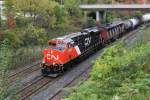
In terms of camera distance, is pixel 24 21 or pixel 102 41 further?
pixel 24 21

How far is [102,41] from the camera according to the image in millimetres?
45438

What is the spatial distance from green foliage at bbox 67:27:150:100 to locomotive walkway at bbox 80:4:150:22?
62.9 m

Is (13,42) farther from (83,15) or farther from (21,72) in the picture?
(83,15)

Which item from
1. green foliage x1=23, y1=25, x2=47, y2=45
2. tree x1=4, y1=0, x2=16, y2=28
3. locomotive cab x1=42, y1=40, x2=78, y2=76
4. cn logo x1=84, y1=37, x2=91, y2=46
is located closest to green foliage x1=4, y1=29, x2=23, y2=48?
green foliage x1=23, y1=25, x2=47, y2=45

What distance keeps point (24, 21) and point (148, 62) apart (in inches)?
1560

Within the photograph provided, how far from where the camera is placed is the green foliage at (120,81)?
420 inches

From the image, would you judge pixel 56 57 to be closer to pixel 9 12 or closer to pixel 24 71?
pixel 24 71

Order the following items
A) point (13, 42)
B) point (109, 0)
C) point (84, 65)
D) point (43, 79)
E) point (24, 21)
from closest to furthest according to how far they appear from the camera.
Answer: point (43, 79)
point (84, 65)
point (13, 42)
point (24, 21)
point (109, 0)

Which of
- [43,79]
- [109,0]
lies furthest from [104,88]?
[109,0]

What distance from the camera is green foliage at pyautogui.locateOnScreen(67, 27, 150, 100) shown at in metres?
10.7

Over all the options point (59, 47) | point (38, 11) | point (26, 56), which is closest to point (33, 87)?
point (59, 47)

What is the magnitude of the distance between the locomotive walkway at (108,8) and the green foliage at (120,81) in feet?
206

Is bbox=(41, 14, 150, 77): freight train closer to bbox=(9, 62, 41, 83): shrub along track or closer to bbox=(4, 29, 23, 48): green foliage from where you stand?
bbox=(9, 62, 41, 83): shrub along track

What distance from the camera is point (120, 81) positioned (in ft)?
44.4
